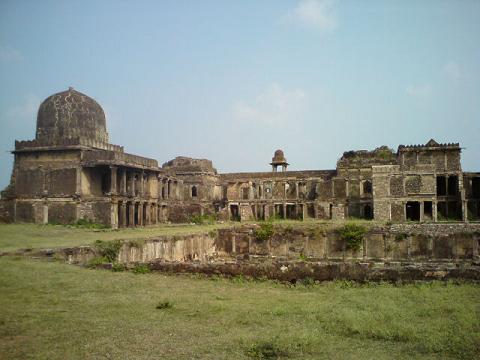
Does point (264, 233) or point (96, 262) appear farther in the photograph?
point (264, 233)

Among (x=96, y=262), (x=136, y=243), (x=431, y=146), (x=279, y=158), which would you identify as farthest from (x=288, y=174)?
(x=96, y=262)

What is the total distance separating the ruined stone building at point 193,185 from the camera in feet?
110

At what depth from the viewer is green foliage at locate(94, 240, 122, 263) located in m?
18.4

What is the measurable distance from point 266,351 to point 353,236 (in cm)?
2207

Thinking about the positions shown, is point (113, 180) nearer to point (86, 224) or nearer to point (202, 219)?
point (86, 224)

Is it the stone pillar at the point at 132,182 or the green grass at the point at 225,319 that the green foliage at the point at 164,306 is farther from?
the stone pillar at the point at 132,182

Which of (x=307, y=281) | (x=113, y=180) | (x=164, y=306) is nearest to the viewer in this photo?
(x=164, y=306)

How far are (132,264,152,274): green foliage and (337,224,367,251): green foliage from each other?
16234mm

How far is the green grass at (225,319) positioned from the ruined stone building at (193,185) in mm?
20676

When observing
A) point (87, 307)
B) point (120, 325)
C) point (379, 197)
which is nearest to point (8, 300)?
point (87, 307)


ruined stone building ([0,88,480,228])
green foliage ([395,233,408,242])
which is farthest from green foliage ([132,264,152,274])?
ruined stone building ([0,88,480,228])

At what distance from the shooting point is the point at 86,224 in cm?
3222

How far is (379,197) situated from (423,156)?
5.44m

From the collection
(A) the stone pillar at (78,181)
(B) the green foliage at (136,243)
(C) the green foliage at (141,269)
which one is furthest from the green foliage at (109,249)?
(A) the stone pillar at (78,181)
